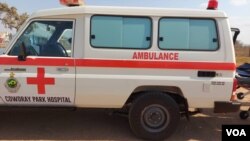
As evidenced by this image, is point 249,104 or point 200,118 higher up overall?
point 249,104

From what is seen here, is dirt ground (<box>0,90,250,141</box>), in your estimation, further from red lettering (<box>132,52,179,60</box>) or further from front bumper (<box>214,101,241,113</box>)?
red lettering (<box>132,52,179,60</box>)

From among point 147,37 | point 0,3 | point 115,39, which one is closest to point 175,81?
point 147,37

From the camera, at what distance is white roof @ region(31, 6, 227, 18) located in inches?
218

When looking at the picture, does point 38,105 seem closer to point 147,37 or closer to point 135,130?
point 135,130

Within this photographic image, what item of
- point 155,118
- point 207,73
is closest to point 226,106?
point 207,73

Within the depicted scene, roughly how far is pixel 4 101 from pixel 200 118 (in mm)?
4126

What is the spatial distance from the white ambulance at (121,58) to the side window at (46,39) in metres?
0.02

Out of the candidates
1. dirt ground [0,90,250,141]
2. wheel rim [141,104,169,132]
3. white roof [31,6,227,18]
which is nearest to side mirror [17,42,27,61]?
white roof [31,6,227,18]

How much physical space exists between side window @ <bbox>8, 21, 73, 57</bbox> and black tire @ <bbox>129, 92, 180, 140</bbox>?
4.78 feet

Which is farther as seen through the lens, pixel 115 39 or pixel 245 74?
pixel 245 74

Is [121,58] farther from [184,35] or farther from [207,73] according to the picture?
[207,73]

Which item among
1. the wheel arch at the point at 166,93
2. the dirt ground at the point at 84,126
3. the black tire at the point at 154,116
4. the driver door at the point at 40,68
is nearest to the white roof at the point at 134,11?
the driver door at the point at 40,68

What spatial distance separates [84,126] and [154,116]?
4.99 feet

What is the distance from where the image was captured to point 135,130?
5.79 metres
